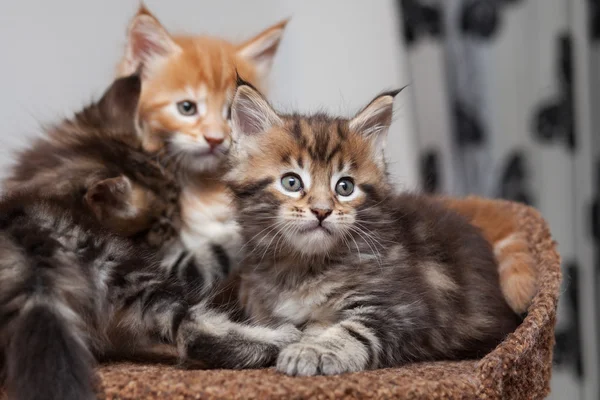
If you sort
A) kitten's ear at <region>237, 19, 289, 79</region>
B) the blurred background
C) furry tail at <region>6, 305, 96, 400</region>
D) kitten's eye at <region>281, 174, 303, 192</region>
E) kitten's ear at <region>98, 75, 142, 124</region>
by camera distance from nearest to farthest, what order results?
furry tail at <region>6, 305, 96, 400</region> → kitten's eye at <region>281, 174, 303, 192</region> → kitten's ear at <region>98, 75, 142, 124</region> → kitten's ear at <region>237, 19, 289, 79</region> → the blurred background

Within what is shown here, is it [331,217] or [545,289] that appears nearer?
[331,217]

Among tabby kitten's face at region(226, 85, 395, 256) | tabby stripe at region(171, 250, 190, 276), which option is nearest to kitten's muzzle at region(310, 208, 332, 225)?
tabby kitten's face at region(226, 85, 395, 256)

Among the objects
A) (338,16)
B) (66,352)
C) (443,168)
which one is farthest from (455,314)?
(338,16)

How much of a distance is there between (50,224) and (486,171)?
198 cm

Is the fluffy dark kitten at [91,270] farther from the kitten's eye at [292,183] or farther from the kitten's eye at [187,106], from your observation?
the kitten's eye at [292,183]

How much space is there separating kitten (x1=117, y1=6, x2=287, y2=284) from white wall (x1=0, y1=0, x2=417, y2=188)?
0.96ft

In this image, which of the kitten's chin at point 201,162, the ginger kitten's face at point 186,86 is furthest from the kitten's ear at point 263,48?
the kitten's chin at point 201,162

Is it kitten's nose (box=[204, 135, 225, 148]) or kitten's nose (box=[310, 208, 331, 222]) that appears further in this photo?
kitten's nose (box=[204, 135, 225, 148])

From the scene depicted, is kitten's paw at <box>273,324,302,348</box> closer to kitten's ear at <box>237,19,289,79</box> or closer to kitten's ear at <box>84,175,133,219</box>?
kitten's ear at <box>84,175,133,219</box>

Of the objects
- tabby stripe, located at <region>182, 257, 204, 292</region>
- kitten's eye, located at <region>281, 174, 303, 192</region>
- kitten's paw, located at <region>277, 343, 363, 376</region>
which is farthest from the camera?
tabby stripe, located at <region>182, 257, 204, 292</region>

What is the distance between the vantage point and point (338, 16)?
3.03 m

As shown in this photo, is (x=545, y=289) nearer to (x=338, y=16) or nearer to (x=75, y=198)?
(x=75, y=198)

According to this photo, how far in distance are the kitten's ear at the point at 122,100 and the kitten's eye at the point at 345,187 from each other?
708mm

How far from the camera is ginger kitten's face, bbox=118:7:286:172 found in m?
1.87
